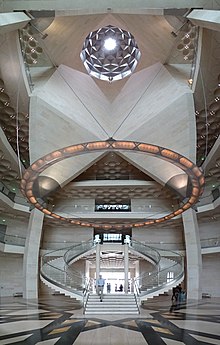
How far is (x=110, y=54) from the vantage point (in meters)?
28.4

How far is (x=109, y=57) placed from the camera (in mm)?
28422

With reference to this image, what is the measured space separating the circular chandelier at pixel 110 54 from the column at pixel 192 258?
13.2 m

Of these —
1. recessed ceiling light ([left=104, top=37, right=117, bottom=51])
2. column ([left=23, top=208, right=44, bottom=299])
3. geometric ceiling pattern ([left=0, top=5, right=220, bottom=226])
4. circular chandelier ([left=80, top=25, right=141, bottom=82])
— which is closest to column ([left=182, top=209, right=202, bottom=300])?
geometric ceiling pattern ([left=0, top=5, right=220, bottom=226])

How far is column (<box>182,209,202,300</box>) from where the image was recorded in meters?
23.2

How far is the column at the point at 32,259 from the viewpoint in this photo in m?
23.7

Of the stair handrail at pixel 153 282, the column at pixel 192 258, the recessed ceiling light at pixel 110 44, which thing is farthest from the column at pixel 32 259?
the recessed ceiling light at pixel 110 44

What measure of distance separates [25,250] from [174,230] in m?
14.6

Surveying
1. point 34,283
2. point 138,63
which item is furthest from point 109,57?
point 34,283

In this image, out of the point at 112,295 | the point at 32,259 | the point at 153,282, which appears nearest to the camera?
the point at 112,295

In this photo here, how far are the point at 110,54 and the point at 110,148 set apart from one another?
20.0m

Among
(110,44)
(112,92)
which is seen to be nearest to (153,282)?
(112,92)

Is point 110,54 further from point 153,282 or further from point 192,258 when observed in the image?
point 153,282

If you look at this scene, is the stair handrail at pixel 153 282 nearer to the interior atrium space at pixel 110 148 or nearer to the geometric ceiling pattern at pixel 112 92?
the interior atrium space at pixel 110 148

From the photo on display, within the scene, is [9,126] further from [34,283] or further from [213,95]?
[213,95]
